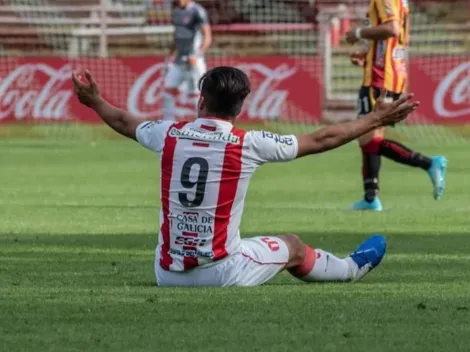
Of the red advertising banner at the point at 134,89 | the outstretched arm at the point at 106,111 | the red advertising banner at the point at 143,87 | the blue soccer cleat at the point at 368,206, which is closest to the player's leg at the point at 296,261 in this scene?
the outstretched arm at the point at 106,111

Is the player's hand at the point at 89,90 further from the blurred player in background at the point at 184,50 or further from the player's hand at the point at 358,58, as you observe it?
the blurred player in background at the point at 184,50

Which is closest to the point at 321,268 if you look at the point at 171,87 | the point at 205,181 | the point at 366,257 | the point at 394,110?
the point at 366,257

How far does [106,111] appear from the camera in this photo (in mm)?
7543

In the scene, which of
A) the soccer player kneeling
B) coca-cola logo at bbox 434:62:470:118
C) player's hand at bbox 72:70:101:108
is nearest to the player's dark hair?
the soccer player kneeling

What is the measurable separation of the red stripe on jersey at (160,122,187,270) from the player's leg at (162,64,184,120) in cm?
1502

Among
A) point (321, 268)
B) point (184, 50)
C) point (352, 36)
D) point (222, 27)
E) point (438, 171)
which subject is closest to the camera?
point (321, 268)

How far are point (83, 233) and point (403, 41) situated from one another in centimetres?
402

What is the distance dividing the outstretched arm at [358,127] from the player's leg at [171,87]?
15.3 meters

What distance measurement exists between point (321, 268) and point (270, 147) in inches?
32.2

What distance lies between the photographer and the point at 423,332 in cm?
595

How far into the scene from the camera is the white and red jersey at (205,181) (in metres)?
7.30

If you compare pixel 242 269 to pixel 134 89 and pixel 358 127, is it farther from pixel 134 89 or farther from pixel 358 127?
pixel 134 89

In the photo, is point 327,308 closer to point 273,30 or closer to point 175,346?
point 175,346

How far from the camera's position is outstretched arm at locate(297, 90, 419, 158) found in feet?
23.0
